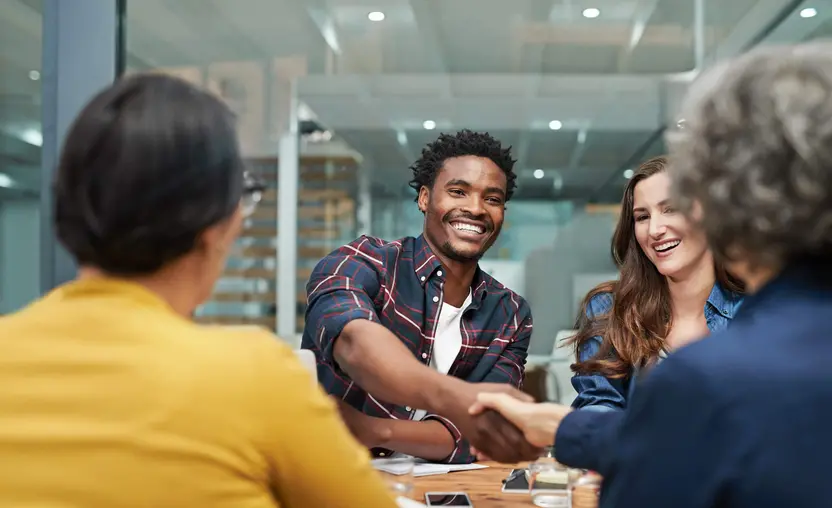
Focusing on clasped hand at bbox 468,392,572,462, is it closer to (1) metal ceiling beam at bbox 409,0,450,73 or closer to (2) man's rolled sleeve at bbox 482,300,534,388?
(2) man's rolled sleeve at bbox 482,300,534,388

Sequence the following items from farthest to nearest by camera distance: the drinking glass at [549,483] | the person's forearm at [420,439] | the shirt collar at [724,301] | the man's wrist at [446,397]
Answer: the shirt collar at [724,301]
the person's forearm at [420,439]
the man's wrist at [446,397]
the drinking glass at [549,483]

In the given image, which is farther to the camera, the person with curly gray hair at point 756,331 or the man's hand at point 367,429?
the man's hand at point 367,429

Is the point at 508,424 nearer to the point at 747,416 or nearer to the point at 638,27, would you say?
the point at 747,416

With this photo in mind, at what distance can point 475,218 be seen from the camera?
2.39m

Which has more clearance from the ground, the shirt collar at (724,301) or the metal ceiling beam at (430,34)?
the metal ceiling beam at (430,34)

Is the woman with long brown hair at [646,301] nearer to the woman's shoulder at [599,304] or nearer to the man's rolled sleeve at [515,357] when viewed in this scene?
the woman's shoulder at [599,304]

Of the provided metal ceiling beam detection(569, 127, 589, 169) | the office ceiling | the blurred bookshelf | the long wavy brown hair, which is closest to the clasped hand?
the long wavy brown hair

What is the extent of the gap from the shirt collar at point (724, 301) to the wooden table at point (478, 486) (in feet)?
2.73

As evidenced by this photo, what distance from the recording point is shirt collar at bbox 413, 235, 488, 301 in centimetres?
239

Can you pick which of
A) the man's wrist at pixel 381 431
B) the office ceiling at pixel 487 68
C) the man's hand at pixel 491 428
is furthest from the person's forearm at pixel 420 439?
the office ceiling at pixel 487 68

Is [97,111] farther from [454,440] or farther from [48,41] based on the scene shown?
[48,41]

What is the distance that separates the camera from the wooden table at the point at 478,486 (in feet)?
5.24

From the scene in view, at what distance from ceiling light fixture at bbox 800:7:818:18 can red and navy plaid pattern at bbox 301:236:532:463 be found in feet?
9.47

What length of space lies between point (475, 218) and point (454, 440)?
701 mm
